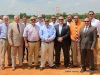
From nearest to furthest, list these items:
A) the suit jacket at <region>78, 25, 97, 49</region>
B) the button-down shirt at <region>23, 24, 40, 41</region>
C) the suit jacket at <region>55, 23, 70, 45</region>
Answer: the suit jacket at <region>78, 25, 97, 49</region>
the button-down shirt at <region>23, 24, 40, 41</region>
the suit jacket at <region>55, 23, 70, 45</region>

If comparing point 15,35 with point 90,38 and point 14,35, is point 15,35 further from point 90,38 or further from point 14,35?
point 90,38

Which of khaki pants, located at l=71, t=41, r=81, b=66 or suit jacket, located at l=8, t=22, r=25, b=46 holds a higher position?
suit jacket, located at l=8, t=22, r=25, b=46

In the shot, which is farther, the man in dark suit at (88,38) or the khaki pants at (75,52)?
the khaki pants at (75,52)

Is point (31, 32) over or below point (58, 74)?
over

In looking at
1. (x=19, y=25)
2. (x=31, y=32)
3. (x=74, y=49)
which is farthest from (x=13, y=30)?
(x=74, y=49)

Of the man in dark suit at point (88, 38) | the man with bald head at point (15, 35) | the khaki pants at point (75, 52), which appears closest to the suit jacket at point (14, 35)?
the man with bald head at point (15, 35)

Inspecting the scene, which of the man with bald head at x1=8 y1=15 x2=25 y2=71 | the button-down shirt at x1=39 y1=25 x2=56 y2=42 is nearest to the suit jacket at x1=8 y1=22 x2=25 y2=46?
the man with bald head at x1=8 y1=15 x2=25 y2=71

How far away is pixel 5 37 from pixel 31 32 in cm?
134

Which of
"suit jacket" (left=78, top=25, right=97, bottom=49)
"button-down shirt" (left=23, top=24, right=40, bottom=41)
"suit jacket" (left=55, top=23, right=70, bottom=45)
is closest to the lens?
"suit jacket" (left=78, top=25, right=97, bottom=49)

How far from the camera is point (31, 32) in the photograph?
545 cm

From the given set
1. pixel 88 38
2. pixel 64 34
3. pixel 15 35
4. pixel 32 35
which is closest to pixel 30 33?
pixel 32 35

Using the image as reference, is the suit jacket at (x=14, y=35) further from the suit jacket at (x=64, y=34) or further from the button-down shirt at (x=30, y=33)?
the suit jacket at (x=64, y=34)

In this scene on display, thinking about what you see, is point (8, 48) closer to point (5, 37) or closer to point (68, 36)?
point (5, 37)

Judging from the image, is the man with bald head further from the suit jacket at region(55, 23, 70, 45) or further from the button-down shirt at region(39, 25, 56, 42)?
the suit jacket at region(55, 23, 70, 45)
